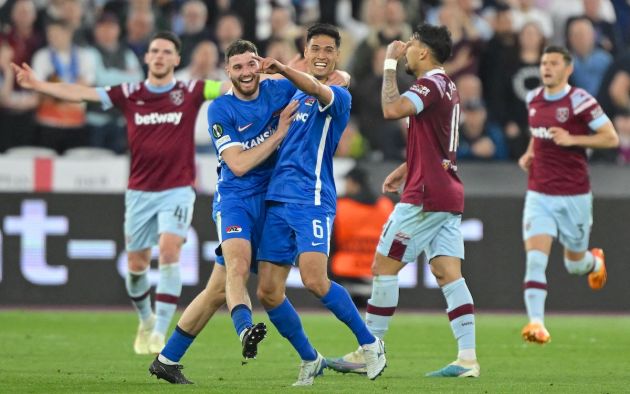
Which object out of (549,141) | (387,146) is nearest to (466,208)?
(387,146)

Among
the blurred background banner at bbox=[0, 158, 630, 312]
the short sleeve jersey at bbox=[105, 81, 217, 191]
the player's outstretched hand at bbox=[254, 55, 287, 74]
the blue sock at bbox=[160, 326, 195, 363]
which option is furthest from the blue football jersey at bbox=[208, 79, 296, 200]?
the blurred background banner at bbox=[0, 158, 630, 312]

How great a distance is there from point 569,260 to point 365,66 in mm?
6356

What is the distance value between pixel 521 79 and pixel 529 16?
Answer: 139 cm

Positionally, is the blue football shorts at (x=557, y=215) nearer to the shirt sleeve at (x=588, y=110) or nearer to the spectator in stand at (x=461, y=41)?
the shirt sleeve at (x=588, y=110)

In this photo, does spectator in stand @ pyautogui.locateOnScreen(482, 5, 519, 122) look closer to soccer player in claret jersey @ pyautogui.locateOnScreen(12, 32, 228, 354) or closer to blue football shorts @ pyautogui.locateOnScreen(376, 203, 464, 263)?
soccer player in claret jersey @ pyautogui.locateOnScreen(12, 32, 228, 354)

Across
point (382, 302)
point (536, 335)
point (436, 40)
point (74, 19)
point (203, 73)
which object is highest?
point (436, 40)

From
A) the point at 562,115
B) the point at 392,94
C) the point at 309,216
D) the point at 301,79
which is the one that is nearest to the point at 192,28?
the point at 562,115

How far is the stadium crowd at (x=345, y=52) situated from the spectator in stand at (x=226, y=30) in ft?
0.06

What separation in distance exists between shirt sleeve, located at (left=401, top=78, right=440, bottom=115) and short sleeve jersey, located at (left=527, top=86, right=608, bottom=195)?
2.99 metres

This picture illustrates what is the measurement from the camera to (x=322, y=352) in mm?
11859

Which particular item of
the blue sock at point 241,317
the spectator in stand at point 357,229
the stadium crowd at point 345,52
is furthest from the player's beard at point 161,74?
the stadium crowd at point 345,52

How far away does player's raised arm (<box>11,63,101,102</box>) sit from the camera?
11586 mm

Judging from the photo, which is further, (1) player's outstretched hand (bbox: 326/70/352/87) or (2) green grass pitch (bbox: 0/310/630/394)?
(1) player's outstretched hand (bbox: 326/70/352/87)

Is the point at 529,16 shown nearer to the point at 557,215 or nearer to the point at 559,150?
the point at 559,150
